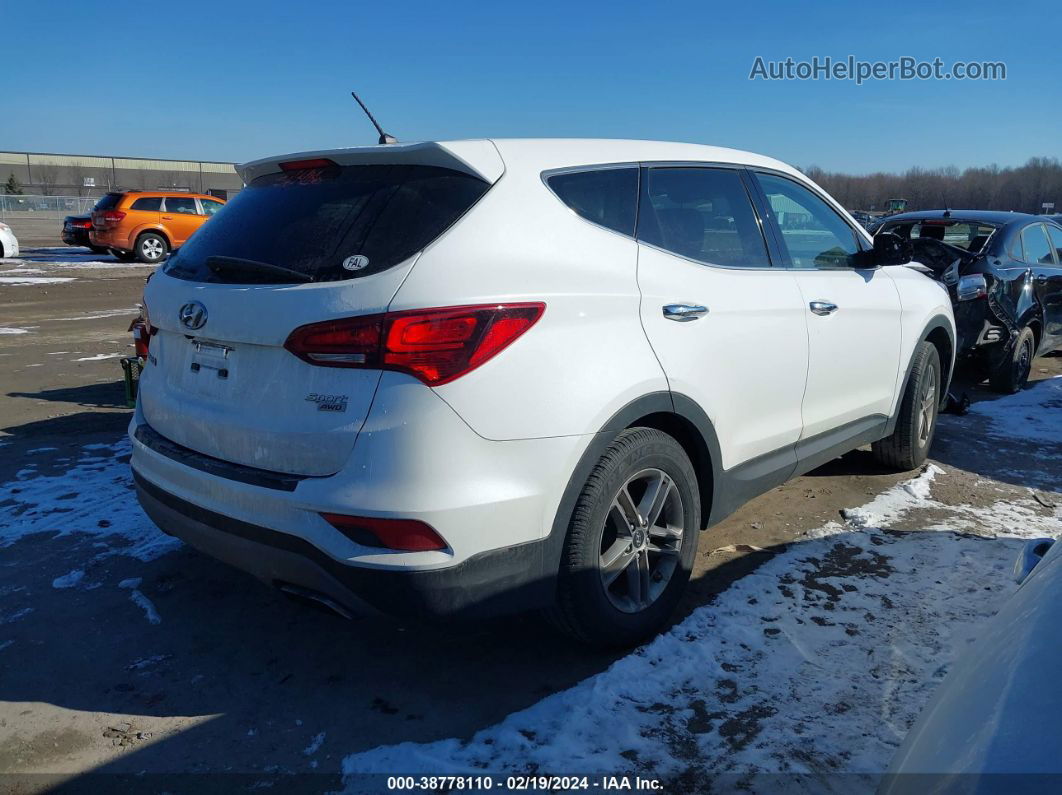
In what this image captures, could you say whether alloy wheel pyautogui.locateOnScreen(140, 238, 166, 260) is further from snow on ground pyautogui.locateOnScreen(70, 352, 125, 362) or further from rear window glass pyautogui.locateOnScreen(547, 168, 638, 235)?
rear window glass pyautogui.locateOnScreen(547, 168, 638, 235)

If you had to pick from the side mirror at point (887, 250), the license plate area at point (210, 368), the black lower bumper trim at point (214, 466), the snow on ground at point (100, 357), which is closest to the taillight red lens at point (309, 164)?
the license plate area at point (210, 368)

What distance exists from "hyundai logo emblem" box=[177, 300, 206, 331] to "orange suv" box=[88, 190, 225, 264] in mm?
19789

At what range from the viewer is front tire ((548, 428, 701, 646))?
9.36 feet

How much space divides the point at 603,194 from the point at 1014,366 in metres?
6.32

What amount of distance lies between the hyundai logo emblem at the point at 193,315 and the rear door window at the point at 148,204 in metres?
21.0

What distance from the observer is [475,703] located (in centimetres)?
287

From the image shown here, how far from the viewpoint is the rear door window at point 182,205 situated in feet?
72.3

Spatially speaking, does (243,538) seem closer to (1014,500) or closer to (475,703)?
(475,703)

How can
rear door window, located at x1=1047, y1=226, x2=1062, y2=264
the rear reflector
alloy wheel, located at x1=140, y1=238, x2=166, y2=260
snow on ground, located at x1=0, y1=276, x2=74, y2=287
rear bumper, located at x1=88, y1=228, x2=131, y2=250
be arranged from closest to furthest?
the rear reflector < rear door window, located at x1=1047, y1=226, x2=1062, y2=264 < snow on ground, located at x1=0, y1=276, x2=74, y2=287 < rear bumper, located at x1=88, y1=228, x2=131, y2=250 < alloy wheel, located at x1=140, y1=238, x2=166, y2=260

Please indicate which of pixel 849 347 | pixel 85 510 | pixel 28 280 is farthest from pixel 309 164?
pixel 28 280

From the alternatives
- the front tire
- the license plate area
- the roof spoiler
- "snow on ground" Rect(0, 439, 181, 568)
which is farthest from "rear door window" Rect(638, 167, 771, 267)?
"snow on ground" Rect(0, 439, 181, 568)

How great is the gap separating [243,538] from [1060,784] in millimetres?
2280

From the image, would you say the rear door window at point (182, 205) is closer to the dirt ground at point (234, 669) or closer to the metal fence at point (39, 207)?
the dirt ground at point (234, 669)

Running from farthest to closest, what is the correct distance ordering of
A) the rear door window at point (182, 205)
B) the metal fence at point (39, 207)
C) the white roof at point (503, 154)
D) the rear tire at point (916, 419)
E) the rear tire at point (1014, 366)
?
the metal fence at point (39, 207)
the rear door window at point (182, 205)
the rear tire at point (1014, 366)
the rear tire at point (916, 419)
the white roof at point (503, 154)
